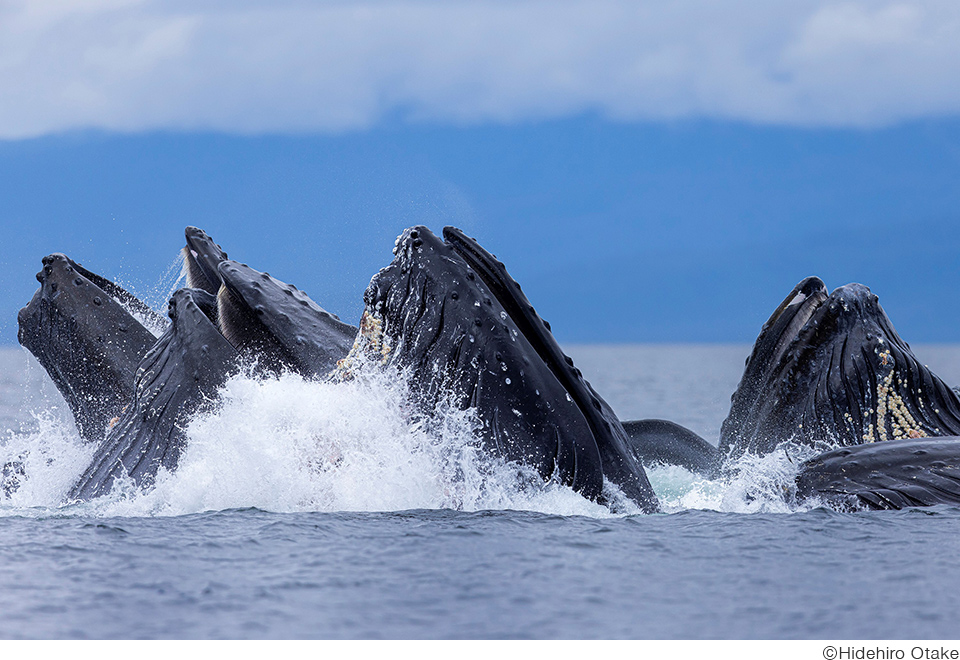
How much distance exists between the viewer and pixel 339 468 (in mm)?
8383

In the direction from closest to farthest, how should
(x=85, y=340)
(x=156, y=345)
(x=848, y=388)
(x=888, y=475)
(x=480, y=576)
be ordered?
(x=480, y=576) < (x=888, y=475) < (x=156, y=345) < (x=848, y=388) < (x=85, y=340)

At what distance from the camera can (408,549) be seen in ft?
22.1

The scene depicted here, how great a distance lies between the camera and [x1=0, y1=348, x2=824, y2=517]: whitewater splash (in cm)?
796

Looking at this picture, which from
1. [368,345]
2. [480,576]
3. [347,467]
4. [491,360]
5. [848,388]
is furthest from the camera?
[848,388]

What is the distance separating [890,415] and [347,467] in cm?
426

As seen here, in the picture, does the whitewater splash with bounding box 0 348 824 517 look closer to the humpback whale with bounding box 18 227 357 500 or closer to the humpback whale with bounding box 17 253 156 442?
the humpback whale with bounding box 18 227 357 500

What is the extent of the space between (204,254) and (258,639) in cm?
618

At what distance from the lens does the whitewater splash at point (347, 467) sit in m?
7.96

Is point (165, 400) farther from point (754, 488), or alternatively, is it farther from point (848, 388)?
point (848, 388)

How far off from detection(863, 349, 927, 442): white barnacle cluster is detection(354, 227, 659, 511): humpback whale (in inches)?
88.7

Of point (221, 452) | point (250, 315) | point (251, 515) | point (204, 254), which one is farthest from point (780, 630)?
point (204, 254)

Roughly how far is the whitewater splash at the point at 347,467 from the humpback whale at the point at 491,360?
0.12 meters

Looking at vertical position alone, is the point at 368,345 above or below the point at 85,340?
below

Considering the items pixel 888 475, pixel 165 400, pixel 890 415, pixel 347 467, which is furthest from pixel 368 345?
pixel 890 415
